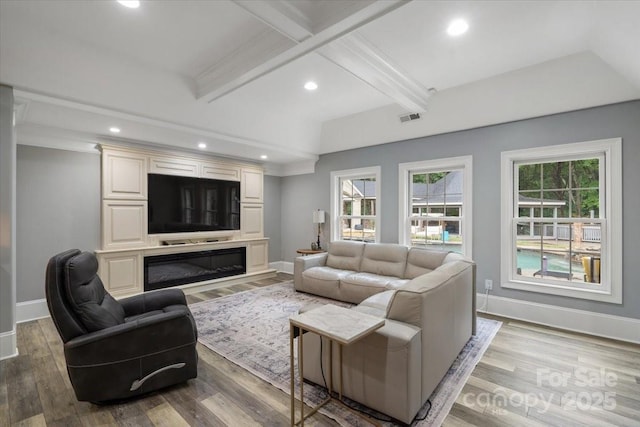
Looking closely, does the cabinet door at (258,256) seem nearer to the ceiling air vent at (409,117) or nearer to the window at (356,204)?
the window at (356,204)

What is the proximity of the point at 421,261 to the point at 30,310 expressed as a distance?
17.3ft

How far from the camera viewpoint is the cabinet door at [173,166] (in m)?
4.70

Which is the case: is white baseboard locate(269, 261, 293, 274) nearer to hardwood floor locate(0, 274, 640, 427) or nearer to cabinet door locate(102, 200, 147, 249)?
cabinet door locate(102, 200, 147, 249)

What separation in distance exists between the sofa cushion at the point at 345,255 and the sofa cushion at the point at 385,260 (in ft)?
0.35

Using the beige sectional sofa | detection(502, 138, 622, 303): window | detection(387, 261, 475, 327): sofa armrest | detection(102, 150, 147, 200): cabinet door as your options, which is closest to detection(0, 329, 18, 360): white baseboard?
detection(102, 150, 147, 200): cabinet door

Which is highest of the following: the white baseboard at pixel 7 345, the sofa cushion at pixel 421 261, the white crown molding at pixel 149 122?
the white crown molding at pixel 149 122

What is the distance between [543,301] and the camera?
142 inches

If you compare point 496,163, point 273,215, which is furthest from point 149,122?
point 496,163

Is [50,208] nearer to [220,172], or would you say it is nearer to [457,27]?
[220,172]

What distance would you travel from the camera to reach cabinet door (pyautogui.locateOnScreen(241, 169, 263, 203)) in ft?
19.4

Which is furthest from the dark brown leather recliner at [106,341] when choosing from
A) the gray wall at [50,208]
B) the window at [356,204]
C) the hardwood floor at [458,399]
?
the window at [356,204]

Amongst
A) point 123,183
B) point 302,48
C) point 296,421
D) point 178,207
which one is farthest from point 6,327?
point 302,48

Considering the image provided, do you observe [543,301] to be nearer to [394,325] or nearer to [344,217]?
[394,325]

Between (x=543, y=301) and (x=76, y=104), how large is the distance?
18.9ft
